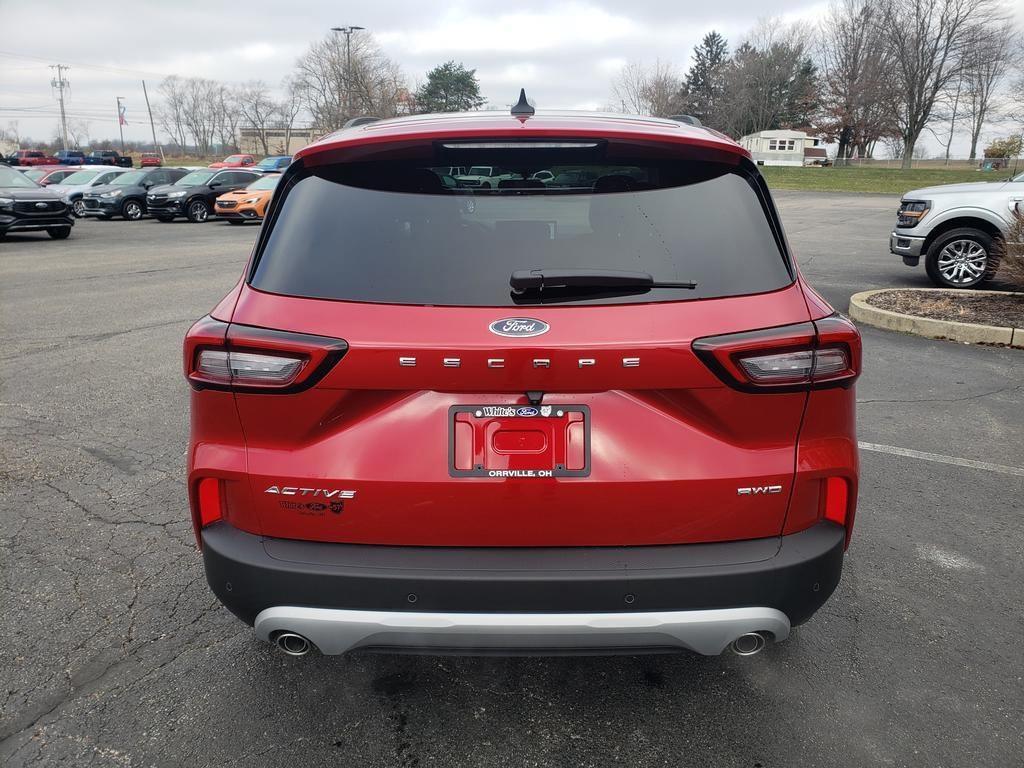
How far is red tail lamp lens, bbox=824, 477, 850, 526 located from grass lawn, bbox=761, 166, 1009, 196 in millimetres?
40771

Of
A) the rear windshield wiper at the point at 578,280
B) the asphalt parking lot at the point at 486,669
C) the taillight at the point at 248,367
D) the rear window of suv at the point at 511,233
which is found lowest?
the asphalt parking lot at the point at 486,669

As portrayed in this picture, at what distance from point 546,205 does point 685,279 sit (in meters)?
0.46

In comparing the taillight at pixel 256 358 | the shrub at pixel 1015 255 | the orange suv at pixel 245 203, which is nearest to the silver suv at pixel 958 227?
the shrub at pixel 1015 255

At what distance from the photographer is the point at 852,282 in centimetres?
1184

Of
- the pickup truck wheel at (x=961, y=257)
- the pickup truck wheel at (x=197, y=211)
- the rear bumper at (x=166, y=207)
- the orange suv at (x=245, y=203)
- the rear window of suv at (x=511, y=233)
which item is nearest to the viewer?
the rear window of suv at (x=511, y=233)

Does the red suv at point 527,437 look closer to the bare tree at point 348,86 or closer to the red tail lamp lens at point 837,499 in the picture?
the red tail lamp lens at point 837,499

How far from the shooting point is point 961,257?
10477mm

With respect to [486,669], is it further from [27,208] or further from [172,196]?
[172,196]

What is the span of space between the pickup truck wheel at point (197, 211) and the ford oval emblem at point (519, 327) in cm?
2556

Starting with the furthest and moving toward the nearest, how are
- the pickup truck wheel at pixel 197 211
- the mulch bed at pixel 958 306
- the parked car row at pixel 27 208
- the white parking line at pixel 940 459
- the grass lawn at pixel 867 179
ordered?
the grass lawn at pixel 867 179 < the pickup truck wheel at pixel 197 211 < the parked car row at pixel 27 208 < the mulch bed at pixel 958 306 < the white parking line at pixel 940 459

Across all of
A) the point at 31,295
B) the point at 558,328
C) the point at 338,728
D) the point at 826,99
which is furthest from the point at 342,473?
the point at 826,99

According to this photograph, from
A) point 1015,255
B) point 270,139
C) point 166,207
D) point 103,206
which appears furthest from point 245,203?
point 270,139

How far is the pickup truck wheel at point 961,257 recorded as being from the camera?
10.3 m

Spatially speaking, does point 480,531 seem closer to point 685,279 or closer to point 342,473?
point 342,473
